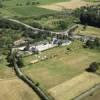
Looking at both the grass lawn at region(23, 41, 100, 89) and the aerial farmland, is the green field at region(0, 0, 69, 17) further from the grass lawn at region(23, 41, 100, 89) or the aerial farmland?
the grass lawn at region(23, 41, 100, 89)

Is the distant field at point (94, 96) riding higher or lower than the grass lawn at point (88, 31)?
lower

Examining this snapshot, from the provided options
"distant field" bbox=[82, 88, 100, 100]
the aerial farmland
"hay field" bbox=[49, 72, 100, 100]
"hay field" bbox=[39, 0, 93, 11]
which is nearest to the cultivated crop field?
"hay field" bbox=[39, 0, 93, 11]

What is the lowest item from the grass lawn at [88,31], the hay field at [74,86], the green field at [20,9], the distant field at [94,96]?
the distant field at [94,96]

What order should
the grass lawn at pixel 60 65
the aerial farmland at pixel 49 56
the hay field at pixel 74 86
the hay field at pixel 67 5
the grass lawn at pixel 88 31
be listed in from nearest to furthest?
the hay field at pixel 74 86
the aerial farmland at pixel 49 56
the grass lawn at pixel 60 65
the grass lawn at pixel 88 31
the hay field at pixel 67 5

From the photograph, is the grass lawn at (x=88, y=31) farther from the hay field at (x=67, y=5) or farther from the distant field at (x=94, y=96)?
the distant field at (x=94, y=96)

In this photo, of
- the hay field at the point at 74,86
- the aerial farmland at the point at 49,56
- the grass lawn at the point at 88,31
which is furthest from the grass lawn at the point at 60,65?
the grass lawn at the point at 88,31
